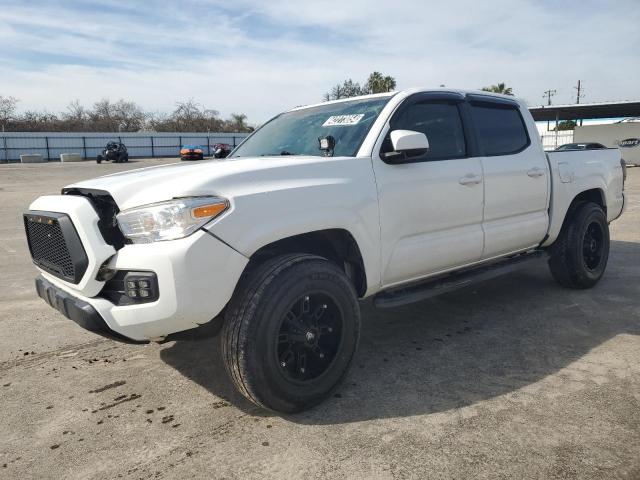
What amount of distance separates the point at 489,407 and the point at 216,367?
180cm

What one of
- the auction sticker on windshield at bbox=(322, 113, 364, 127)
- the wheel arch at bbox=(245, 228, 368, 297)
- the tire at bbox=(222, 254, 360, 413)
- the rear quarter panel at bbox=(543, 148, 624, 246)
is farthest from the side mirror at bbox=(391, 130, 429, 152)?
the rear quarter panel at bbox=(543, 148, 624, 246)

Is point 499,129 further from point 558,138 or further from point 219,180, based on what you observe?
point 558,138

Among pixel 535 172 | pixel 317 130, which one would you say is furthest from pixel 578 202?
pixel 317 130

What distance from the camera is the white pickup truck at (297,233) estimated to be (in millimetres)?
2559

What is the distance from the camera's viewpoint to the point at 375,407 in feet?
9.73

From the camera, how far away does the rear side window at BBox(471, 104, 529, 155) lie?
4.21 metres

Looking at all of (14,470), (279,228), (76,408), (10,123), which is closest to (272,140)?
(279,228)

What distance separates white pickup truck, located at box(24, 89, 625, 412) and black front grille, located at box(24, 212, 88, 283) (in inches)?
0.5

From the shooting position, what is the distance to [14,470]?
8.13ft

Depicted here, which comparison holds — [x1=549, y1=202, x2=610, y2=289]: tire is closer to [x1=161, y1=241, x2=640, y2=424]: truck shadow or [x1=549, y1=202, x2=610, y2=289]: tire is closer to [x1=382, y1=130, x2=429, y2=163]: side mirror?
[x1=161, y1=241, x2=640, y2=424]: truck shadow

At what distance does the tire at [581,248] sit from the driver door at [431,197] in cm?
151

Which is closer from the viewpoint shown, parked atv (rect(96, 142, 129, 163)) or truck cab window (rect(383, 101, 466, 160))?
truck cab window (rect(383, 101, 466, 160))

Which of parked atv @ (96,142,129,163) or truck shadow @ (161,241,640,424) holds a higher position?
parked atv @ (96,142,129,163)

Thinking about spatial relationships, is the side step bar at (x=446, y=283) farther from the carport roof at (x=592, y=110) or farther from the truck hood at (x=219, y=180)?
the carport roof at (x=592, y=110)
